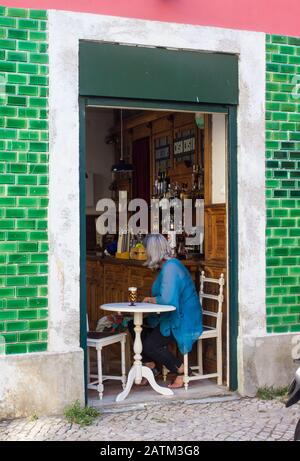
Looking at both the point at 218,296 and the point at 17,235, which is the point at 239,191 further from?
the point at 17,235

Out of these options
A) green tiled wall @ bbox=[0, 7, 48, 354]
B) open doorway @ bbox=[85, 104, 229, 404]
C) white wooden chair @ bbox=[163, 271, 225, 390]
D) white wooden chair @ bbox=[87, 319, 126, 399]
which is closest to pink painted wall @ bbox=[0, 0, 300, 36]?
green tiled wall @ bbox=[0, 7, 48, 354]

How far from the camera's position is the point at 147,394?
6910mm

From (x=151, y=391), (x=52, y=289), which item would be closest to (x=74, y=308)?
(x=52, y=289)

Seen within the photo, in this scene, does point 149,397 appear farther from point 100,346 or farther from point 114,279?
point 114,279

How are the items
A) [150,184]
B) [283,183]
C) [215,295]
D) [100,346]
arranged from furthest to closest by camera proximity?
1. [150,184]
2. [215,295]
3. [283,183]
4. [100,346]

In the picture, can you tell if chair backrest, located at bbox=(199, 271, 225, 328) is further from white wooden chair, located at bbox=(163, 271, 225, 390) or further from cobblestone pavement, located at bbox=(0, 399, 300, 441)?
cobblestone pavement, located at bbox=(0, 399, 300, 441)

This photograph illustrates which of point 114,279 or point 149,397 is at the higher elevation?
point 114,279

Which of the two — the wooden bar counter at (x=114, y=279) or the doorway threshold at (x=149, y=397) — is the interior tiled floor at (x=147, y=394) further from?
the wooden bar counter at (x=114, y=279)

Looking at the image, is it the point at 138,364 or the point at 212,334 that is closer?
the point at 138,364

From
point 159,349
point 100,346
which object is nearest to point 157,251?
point 159,349

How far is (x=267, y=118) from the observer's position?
7012 mm

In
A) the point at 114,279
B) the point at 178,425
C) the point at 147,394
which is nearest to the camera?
the point at 178,425

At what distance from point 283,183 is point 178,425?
2602 millimetres

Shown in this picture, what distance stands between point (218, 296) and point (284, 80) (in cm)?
223
